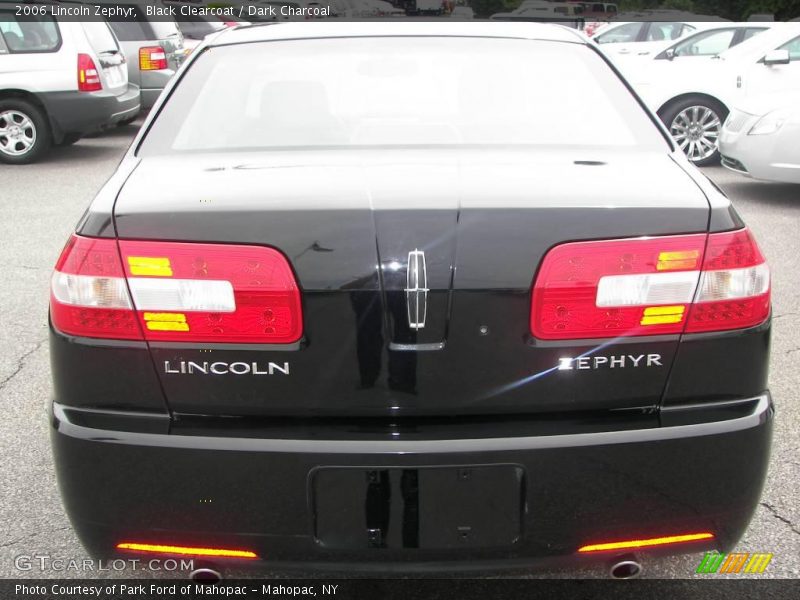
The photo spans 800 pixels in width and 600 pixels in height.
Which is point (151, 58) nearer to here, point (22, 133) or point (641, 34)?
point (22, 133)

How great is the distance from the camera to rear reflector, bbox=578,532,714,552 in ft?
6.81

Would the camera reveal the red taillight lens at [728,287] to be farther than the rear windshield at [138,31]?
No

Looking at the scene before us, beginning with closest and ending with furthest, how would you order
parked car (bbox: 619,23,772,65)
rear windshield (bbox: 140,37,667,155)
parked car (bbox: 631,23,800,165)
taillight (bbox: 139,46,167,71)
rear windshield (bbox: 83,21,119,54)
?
rear windshield (bbox: 140,37,667,155), parked car (bbox: 631,23,800,165), rear windshield (bbox: 83,21,119,54), parked car (bbox: 619,23,772,65), taillight (bbox: 139,46,167,71)

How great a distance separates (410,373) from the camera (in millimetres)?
1984

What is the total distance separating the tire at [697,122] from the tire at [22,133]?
6914 mm

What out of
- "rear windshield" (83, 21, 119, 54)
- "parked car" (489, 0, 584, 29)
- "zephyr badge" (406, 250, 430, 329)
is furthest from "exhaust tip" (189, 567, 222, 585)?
"parked car" (489, 0, 584, 29)

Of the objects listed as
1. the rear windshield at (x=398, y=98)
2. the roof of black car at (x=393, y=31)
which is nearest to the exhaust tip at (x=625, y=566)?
the rear windshield at (x=398, y=98)

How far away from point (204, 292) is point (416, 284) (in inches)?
17.8

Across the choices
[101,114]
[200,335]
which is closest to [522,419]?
[200,335]

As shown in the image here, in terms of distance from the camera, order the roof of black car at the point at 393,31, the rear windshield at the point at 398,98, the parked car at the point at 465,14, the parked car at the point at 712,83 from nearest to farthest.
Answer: the rear windshield at the point at 398,98 < the roof of black car at the point at 393,31 < the parked car at the point at 465,14 < the parked car at the point at 712,83

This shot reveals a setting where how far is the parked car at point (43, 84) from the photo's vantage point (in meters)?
10.4

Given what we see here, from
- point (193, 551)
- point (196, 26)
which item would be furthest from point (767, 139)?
point (196, 26)

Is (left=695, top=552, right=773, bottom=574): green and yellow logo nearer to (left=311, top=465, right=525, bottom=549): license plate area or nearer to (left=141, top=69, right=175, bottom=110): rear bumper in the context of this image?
(left=311, top=465, right=525, bottom=549): license plate area

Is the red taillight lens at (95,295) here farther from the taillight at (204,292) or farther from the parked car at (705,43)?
the parked car at (705,43)
